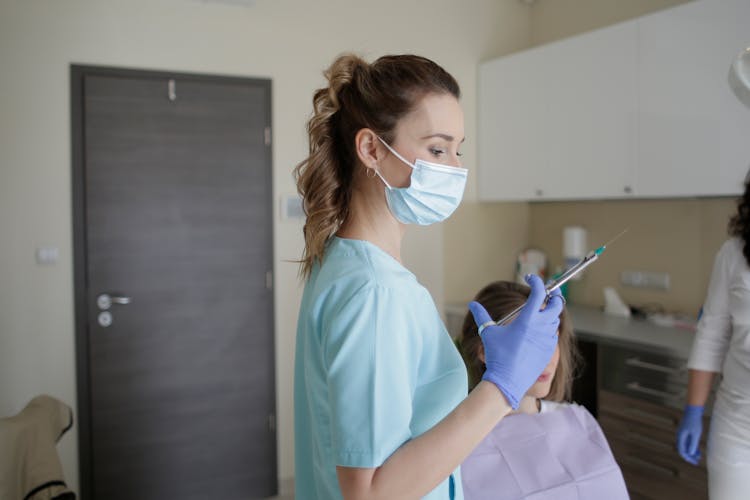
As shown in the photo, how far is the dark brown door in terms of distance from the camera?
2.63 m

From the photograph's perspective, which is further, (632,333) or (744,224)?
(632,333)

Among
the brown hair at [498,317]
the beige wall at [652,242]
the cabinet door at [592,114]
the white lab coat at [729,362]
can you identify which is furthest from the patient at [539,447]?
the beige wall at [652,242]

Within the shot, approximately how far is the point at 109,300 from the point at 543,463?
198 centimetres

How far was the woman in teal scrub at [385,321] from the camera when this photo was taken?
0.76 m

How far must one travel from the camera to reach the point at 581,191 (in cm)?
295

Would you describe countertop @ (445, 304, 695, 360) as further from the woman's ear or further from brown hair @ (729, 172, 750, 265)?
the woman's ear

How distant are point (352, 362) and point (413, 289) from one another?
151 millimetres

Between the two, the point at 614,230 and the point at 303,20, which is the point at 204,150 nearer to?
the point at 303,20

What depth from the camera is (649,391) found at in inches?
95.3

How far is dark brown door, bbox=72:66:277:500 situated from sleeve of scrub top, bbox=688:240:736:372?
188 cm

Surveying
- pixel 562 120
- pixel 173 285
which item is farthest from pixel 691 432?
pixel 173 285

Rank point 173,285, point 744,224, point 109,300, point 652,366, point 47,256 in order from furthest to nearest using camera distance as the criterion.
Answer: point 173,285
point 109,300
point 47,256
point 652,366
point 744,224

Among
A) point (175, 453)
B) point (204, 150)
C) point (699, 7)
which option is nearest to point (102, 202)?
point (204, 150)

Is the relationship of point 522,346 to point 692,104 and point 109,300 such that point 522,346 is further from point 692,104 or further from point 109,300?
point 109,300
